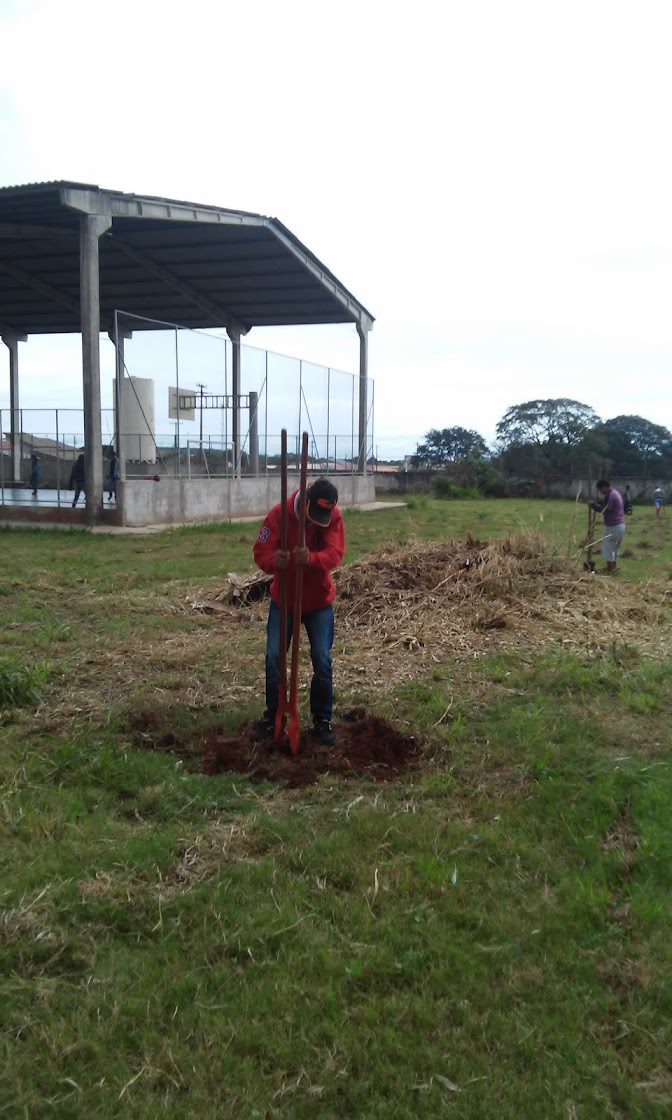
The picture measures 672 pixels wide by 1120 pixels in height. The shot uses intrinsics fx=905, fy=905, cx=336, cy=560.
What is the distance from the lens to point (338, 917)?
3475mm

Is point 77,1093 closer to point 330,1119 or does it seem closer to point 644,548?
point 330,1119

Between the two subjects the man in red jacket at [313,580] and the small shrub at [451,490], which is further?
the small shrub at [451,490]

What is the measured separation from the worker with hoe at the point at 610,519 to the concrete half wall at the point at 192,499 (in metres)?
6.37

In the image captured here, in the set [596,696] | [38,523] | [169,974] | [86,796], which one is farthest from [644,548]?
[169,974]

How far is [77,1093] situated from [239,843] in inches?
60.4

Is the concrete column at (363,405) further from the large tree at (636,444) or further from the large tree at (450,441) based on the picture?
the large tree at (450,441)

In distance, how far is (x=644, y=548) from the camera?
1728 cm

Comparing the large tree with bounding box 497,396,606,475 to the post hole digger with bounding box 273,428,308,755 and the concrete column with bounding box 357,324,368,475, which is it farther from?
the post hole digger with bounding box 273,428,308,755

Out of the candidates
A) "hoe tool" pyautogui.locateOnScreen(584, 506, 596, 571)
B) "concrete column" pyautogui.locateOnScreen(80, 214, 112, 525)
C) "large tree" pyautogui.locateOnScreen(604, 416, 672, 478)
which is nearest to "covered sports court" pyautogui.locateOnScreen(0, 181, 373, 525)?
"concrete column" pyautogui.locateOnScreen(80, 214, 112, 525)

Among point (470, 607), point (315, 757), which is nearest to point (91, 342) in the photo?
point (470, 607)

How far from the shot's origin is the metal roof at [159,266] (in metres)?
19.6

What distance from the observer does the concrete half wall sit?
64.3 feet

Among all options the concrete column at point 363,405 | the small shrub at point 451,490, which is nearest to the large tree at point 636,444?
the small shrub at point 451,490

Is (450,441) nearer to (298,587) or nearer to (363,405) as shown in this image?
(363,405)
